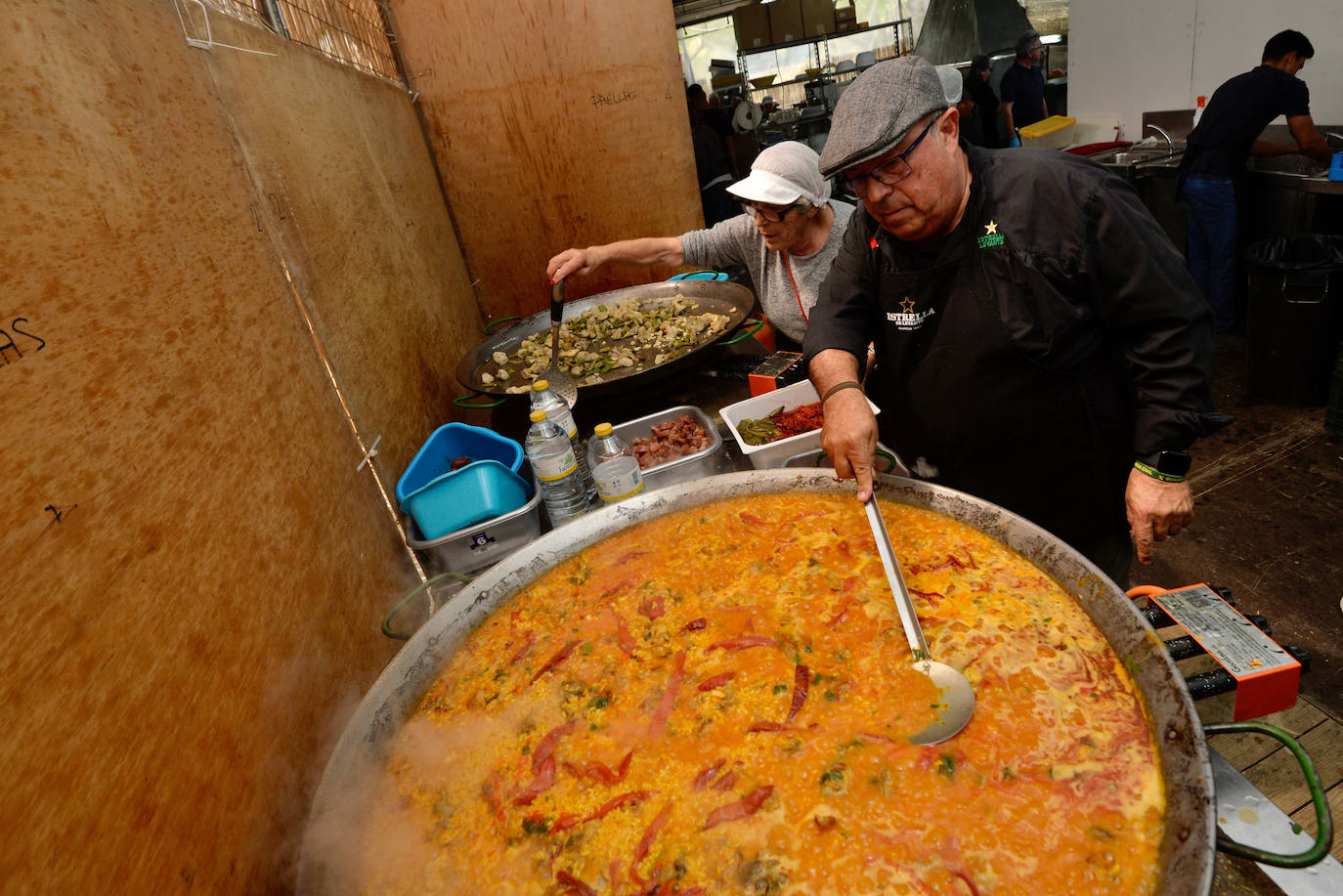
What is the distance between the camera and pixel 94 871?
90 cm

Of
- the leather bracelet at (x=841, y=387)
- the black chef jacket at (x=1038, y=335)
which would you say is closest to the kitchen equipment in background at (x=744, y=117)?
the black chef jacket at (x=1038, y=335)

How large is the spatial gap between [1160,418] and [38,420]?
2.48 metres

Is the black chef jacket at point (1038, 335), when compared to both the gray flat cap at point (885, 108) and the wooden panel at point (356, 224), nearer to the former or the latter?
the gray flat cap at point (885, 108)

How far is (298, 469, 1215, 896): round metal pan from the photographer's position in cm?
106

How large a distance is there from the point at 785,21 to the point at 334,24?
1485cm

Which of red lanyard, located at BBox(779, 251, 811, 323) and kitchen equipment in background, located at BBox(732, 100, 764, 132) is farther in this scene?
kitchen equipment in background, located at BBox(732, 100, 764, 132)

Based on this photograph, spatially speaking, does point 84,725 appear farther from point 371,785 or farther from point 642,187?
point 642,187

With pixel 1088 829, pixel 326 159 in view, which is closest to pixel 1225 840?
pixel 1088 829

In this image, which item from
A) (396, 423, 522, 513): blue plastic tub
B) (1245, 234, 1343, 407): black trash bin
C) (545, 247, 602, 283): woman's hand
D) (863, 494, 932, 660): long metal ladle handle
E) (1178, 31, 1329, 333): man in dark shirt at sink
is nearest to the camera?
(863, 494, 932, 660): long metal ladle handle

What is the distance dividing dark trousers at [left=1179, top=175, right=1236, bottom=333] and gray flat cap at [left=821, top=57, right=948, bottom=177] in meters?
5.53

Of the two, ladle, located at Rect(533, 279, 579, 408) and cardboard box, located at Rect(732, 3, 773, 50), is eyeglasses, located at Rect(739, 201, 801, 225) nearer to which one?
ladle, located at Rect(533, 279, 579, 408)

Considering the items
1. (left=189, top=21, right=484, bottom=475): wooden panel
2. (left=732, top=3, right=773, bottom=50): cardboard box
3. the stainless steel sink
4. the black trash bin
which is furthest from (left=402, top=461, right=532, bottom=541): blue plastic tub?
(left=732, top=3, right=773, bottom=50): cardboard box

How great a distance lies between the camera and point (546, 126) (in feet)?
16.8

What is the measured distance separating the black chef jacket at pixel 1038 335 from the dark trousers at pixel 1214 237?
498cm
